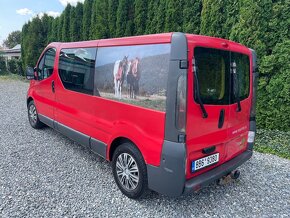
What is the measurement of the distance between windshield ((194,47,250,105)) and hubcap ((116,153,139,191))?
1.09 m

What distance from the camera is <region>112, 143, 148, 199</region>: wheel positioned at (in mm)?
2521

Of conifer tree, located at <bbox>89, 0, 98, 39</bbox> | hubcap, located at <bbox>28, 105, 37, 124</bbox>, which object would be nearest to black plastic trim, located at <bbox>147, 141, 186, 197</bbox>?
hubcap, located at <bbox>28, 105, 37, 124</bbox>

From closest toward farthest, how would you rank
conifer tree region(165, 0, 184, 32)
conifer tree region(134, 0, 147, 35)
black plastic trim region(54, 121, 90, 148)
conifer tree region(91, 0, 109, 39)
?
black plastic trim region(54, 121, 90, 148), conifer tree region(165, 0, 184, 32), conifer tree region(134, 0, 147, 35), conifer tree region(91, 0, 109, 39)

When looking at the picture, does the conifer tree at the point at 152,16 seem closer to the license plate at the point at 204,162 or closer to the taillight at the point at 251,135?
the taillight at the point at 251,135

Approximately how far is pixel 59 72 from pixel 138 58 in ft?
6.78

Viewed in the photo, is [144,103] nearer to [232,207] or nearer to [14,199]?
[232,207]

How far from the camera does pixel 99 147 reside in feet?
10.3

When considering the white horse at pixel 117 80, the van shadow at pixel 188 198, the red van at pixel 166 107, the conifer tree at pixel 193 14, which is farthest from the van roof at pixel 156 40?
the conifer tree at pixel 193 14

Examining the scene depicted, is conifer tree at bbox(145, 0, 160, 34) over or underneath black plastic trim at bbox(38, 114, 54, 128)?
over

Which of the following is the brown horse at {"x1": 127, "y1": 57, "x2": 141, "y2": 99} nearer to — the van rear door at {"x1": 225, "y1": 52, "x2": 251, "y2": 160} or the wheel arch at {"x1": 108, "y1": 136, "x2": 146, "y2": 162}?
the wheel arch at {"x1": 108, "y1": 136, "x2": 146, "y2": 162}

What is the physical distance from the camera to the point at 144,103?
2396 millimetres

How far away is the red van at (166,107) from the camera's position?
2115 mm

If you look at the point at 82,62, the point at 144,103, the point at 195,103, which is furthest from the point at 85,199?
the point at 82,62

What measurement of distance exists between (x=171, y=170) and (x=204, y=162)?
46 cm
